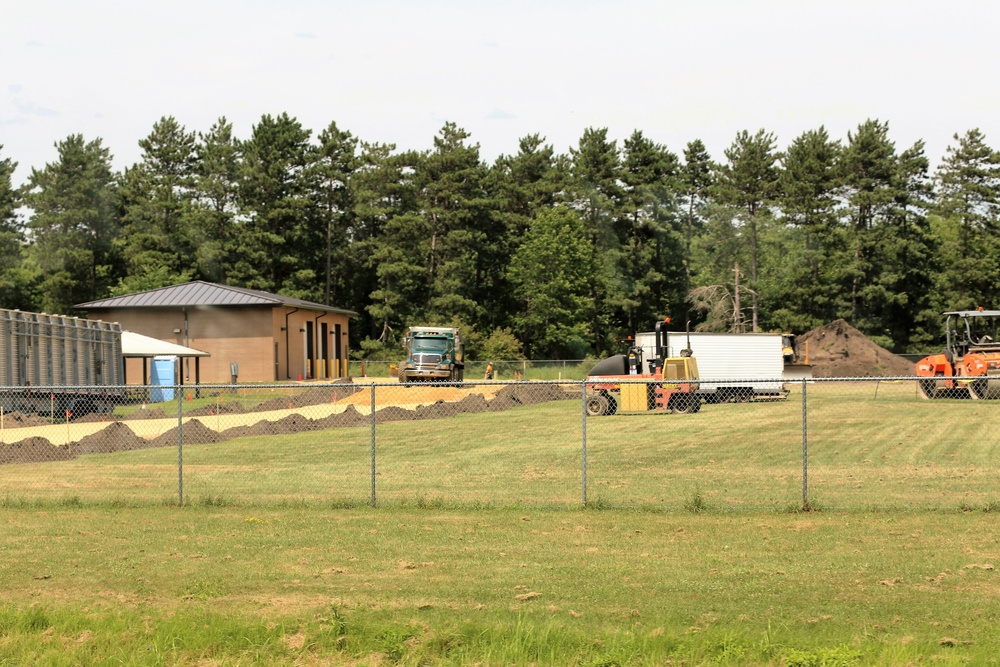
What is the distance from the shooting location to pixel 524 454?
2220 cm

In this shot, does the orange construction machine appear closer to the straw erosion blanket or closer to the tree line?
the straw erosion blanket

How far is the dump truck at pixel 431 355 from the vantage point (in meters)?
50.2

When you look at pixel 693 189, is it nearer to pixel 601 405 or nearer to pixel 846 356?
pixel 846 356

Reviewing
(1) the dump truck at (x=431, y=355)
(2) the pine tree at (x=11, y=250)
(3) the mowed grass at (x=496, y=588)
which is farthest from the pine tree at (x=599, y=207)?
(3) the mowed grass at (x=496, y=588)

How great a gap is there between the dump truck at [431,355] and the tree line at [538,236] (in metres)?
26.8

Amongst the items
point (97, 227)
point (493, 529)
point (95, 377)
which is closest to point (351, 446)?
point (493, 529)

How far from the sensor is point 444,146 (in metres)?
85.8

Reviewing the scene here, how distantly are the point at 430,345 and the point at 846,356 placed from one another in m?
31.1

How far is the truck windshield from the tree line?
2722 cm

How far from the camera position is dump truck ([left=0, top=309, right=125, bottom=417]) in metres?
34.9

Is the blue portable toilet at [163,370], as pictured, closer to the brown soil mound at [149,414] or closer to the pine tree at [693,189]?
the brown soil mound at [149,414]

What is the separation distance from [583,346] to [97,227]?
41384 millimetres

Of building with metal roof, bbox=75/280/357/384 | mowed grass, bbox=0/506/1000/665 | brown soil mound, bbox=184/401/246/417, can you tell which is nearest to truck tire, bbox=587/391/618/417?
brown soil mound, bbox=184/401/246/417

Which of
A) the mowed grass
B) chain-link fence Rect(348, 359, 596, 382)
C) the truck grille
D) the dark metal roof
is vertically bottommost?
A: the mowed grass
